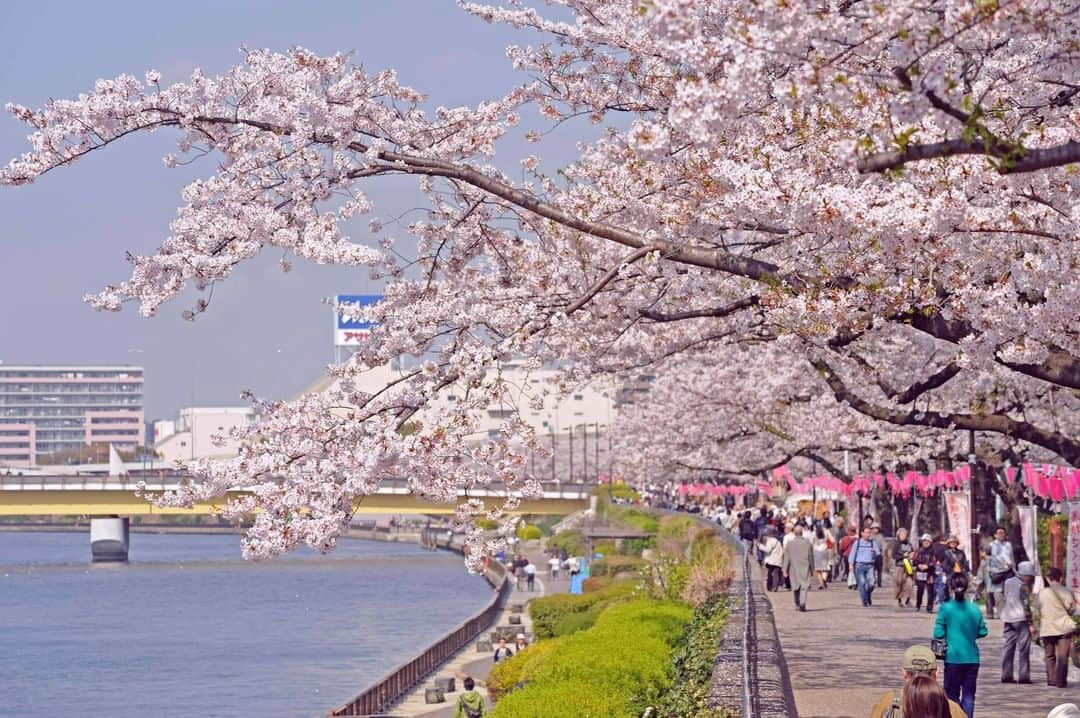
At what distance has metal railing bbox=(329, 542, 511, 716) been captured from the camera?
40.0 meters

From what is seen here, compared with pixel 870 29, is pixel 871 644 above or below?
below

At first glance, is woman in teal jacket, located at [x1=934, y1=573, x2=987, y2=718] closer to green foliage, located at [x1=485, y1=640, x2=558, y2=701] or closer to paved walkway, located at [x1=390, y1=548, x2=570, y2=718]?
green foliage, located at [x1=485, y1=640, x2=558, y2=701]

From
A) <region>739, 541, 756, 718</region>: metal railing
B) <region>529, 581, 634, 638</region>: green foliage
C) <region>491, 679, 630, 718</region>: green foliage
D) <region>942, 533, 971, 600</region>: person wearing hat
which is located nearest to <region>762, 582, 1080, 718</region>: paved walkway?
<region>942, 533, 971, 600</region>: person wearing hat

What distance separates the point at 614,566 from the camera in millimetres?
69875

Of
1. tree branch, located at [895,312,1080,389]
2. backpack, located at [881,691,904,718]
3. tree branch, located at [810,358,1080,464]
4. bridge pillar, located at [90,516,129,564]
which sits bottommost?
bridge pillar, located at [90,516,129,564]

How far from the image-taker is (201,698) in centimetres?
5397

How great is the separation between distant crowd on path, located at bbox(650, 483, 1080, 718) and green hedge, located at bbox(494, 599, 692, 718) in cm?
369

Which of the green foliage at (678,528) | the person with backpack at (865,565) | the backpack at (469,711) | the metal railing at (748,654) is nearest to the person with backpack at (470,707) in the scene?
the backpack at (469,711)

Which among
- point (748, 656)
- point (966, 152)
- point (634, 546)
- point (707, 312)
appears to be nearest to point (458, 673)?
point (634, 546)

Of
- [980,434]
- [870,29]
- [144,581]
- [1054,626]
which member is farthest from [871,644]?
[144,581]

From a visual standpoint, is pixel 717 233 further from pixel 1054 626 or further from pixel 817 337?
pixel 1054 626

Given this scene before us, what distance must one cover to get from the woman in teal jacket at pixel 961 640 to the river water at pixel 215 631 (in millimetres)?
35029

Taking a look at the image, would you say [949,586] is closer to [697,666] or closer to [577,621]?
[697,666]

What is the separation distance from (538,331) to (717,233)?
1997 mm
